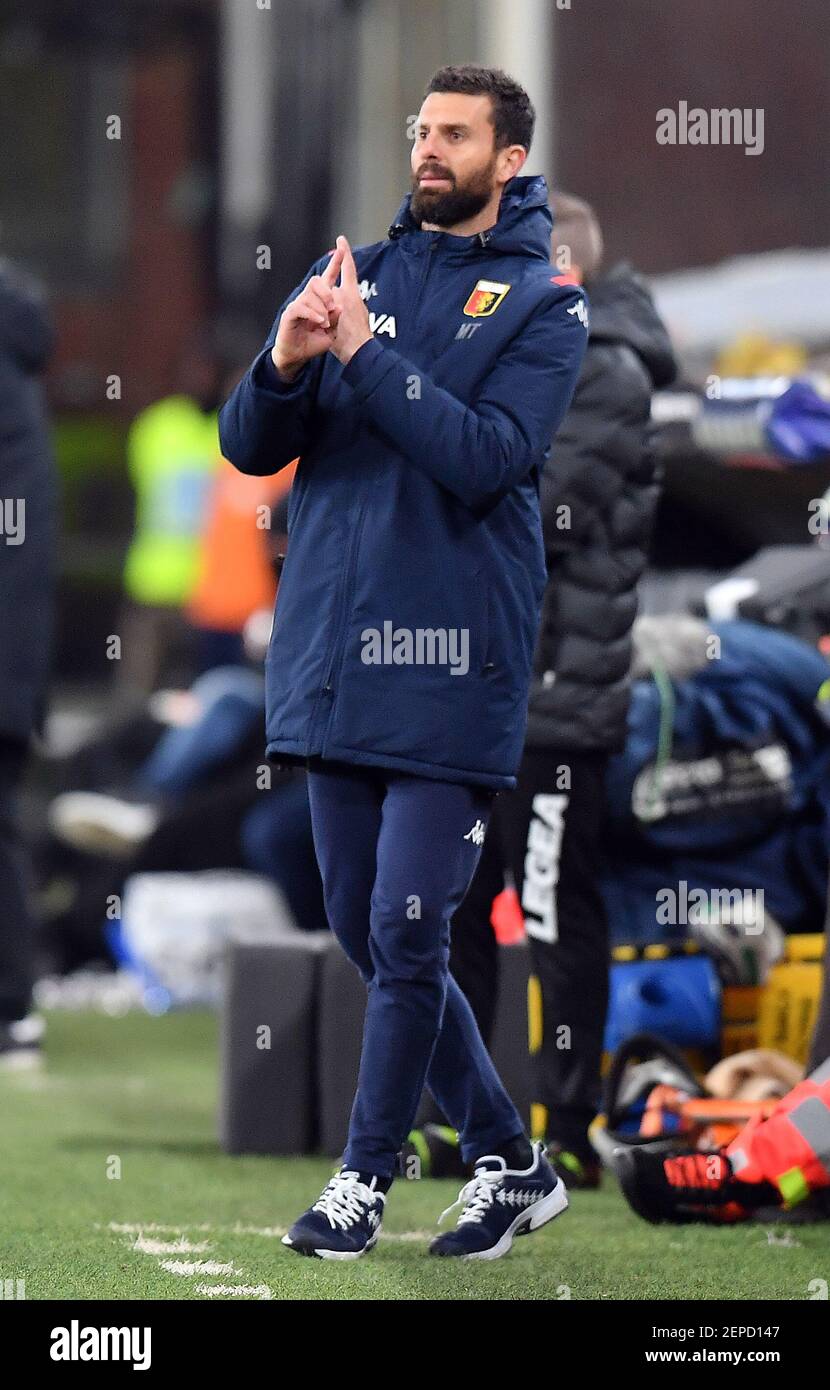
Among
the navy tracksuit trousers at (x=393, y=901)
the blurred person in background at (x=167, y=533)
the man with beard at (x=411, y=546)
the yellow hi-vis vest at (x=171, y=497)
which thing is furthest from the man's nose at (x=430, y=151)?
the yellow hi-vis vest at (x=171, y=497)

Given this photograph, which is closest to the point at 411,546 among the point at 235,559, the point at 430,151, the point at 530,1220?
the point at 430,151

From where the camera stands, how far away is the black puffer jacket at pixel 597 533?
16.1 ft

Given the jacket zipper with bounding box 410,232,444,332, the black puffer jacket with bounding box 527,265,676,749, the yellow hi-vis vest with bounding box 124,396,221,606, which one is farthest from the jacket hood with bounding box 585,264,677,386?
the yellow hi-vis vest with bounding box 124,396,221,606

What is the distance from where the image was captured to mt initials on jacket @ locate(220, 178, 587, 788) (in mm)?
3768

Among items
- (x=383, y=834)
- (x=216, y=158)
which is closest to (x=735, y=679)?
(x=383, y=834)

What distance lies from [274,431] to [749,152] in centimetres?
491

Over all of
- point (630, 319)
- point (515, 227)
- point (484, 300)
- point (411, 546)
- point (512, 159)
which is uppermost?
point (512, 159)

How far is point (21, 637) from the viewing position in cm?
648

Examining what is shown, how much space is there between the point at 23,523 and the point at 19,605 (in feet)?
0.66

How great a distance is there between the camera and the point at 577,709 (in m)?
4.91

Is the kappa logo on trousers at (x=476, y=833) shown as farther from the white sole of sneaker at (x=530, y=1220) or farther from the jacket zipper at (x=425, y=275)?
the jacket zipper at (x=425, y=275)

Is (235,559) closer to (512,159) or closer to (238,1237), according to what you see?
(238,1237)

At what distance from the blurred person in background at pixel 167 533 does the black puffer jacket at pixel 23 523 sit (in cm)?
429

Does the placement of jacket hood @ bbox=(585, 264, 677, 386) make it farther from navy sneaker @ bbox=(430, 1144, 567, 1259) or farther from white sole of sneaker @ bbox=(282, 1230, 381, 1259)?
white sole of sneaker @ bbox=(282, 1230, 381, 1259)
